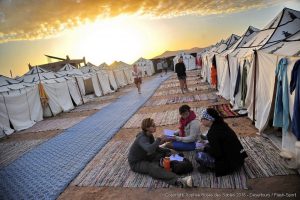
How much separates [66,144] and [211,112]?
213 inches

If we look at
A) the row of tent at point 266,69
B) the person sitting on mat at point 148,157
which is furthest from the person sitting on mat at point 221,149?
the row of tent at point 266,69

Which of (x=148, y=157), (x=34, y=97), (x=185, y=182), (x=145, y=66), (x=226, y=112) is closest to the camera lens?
(x=185, y=182)

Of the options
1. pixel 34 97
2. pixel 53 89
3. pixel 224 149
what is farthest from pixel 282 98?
pixel 53 89

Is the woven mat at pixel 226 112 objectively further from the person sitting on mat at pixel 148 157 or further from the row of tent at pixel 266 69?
the person sitting on mat at pixel 148 157

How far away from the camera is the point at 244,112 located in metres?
8.11

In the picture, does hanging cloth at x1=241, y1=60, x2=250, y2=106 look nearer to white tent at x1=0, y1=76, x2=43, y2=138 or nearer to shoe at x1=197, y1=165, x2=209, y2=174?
shoe at x1=197, y1=165, x2=209, y2=174

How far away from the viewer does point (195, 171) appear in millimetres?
4699

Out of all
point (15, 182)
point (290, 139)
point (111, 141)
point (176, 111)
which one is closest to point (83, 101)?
point (176, 111)

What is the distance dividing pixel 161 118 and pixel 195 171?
452 centimetres

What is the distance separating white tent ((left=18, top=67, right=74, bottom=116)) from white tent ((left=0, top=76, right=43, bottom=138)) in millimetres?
690

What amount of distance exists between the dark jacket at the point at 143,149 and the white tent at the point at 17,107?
Answer: 8246mm

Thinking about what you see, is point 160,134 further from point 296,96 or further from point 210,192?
point 296,96

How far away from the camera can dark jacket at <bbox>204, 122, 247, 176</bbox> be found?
4168mm

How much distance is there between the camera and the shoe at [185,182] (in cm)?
412
